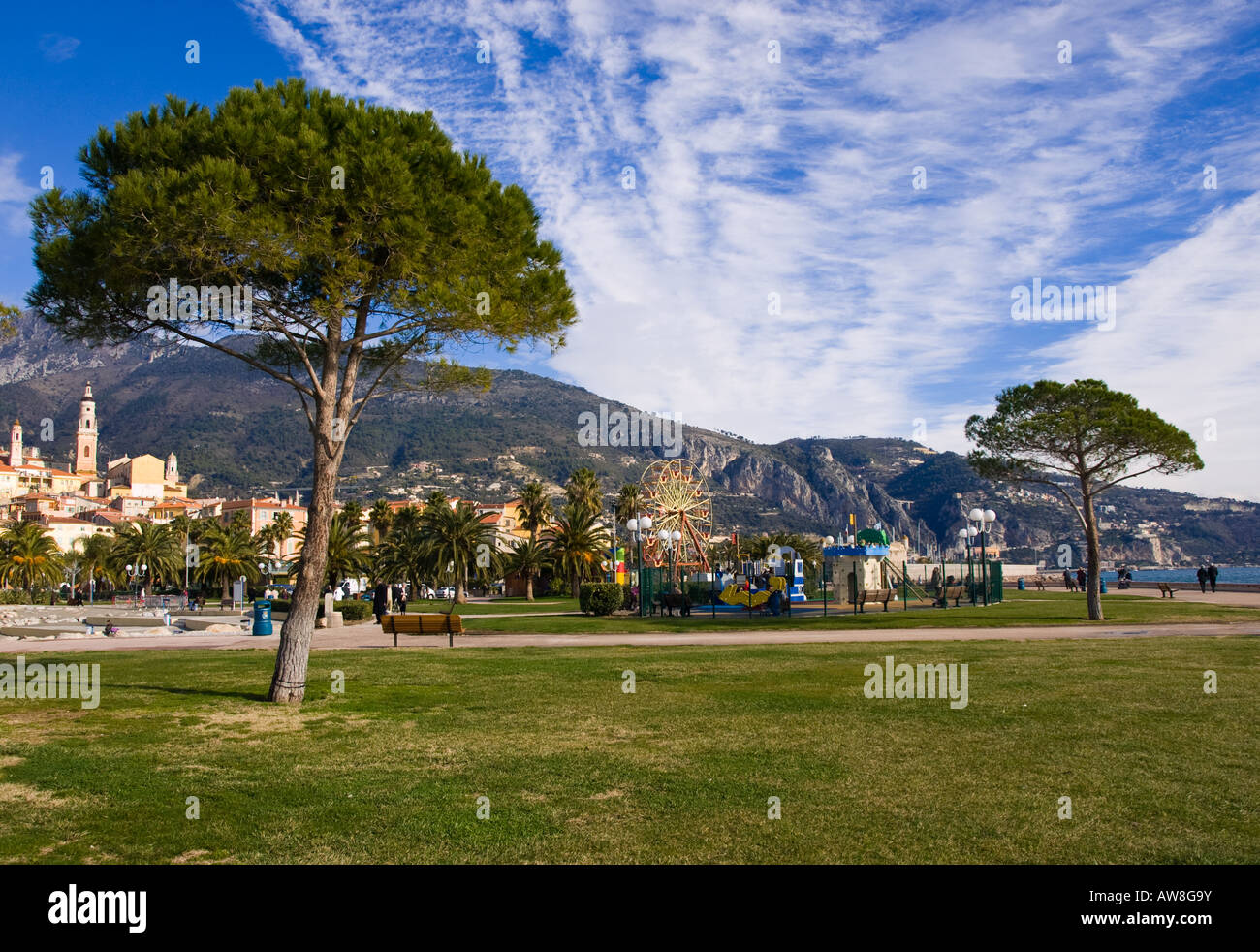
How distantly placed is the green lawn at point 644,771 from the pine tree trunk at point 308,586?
413mm

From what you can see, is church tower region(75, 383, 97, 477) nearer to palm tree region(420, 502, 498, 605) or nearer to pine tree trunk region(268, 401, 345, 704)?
palm tree region(420, 502, 498, 605)

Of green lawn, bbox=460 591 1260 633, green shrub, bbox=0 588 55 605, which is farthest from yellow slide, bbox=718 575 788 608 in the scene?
green shrub, bbox=0 588 55 605

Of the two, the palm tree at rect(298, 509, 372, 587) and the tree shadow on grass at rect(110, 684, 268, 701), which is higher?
the palm tree at rect(298, 509, 372, 587)

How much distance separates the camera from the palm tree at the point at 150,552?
188ft

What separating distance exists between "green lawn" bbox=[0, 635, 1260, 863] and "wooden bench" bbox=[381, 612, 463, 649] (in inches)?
222

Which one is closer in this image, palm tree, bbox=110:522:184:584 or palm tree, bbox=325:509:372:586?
palm tree, bbox=325:509:372:586

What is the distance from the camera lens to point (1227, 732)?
838 cm

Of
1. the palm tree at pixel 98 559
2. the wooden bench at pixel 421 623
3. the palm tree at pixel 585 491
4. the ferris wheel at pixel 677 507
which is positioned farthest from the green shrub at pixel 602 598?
the palm tree at pixel 98 559

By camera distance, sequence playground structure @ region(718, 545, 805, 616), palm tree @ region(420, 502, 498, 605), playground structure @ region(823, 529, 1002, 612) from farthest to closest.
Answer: palm tree @ region(420, 502, 498, 605) < playground structure @ region(823, 529, 1002, 612) < playground structure @ region(718, 545, 805, 616)

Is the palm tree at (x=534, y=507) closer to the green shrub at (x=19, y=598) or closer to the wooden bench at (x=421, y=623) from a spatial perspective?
the green shrub at (x=19, y=598)

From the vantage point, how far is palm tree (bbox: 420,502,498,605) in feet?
169

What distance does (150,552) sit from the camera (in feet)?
188

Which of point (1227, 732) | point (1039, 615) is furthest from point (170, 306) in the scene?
point (1039, 615)
